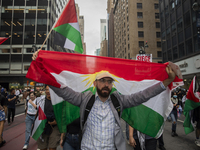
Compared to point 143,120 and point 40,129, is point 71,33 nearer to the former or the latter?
point 40,129

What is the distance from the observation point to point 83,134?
248cm

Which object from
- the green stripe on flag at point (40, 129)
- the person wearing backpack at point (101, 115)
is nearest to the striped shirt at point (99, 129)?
the person wearing backpack at point (101, 115)

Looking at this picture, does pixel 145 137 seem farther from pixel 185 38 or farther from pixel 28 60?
pixel 28 60

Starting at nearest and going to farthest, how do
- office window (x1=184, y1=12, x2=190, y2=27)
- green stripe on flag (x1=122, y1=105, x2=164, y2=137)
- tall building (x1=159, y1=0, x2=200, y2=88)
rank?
green stripe on flag (x1=122, y1=105, x2=164, y2=137), tall building (x1=159, y1=0, x2=200, y2=88), office window (x1=184, y1=12, x2=190, y2=27)

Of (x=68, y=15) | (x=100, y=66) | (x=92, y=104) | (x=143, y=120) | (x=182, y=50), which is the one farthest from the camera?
(x=182, y=50)

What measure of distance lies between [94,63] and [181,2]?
28.9m

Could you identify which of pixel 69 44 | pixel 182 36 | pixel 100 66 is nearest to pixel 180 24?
pixel 182 36

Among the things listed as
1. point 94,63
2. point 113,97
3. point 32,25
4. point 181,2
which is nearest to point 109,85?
point 113,97

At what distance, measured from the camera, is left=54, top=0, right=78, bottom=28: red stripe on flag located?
4257 mm

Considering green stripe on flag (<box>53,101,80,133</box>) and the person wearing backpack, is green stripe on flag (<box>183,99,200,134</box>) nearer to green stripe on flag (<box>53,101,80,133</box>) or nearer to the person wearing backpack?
the person wearing backpack

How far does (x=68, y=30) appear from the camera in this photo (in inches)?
179

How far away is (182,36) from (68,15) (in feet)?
86.5

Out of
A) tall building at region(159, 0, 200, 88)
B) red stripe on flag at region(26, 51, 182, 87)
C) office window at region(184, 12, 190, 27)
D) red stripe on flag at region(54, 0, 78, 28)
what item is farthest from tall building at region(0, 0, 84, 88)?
red stripe on flag at region(26, 51, 182, 87)

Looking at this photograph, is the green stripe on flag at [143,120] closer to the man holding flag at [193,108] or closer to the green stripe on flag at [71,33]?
the green stripe on flag at [71,33]
